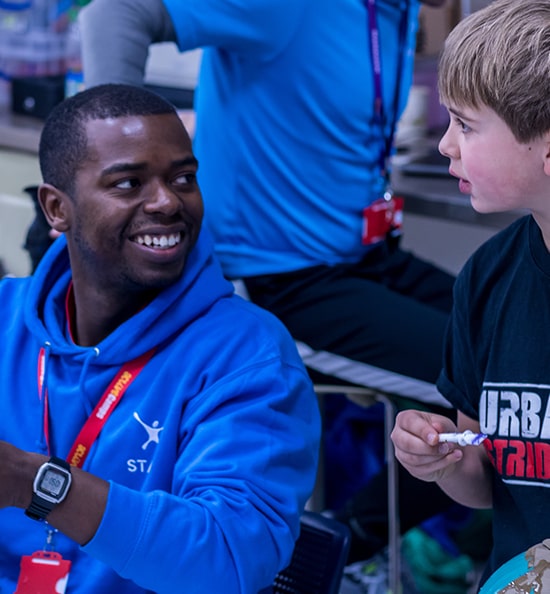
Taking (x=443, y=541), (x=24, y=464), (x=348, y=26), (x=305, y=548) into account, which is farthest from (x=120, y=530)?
(x=443, y=541)

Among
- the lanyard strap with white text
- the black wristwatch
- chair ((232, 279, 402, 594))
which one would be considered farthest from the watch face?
the lanyard strap with white text

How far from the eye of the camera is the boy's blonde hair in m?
1.09

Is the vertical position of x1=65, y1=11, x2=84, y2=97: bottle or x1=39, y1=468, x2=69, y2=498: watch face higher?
x1=39, y1=468, x2=69, y2=498: watch face

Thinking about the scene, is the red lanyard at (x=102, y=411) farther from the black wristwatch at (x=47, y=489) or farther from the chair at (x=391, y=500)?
the chair at (x=391, y=500)

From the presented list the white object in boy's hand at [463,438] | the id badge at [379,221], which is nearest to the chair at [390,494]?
the id badge at [379,221]

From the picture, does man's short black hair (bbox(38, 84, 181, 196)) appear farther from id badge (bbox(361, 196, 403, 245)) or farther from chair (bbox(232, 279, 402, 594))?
chair (bbox(232, 279, 402, 594))

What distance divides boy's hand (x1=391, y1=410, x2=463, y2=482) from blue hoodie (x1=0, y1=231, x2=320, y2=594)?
6.1 inches

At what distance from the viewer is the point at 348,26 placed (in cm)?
190

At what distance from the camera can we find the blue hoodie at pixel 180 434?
48.6 inches

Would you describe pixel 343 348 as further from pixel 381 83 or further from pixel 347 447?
pixel 347 447

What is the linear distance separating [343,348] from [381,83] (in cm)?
49

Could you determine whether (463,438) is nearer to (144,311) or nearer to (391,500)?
(144,311)

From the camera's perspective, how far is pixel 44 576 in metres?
1.39

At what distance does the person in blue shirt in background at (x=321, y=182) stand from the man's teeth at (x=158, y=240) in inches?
18.6
